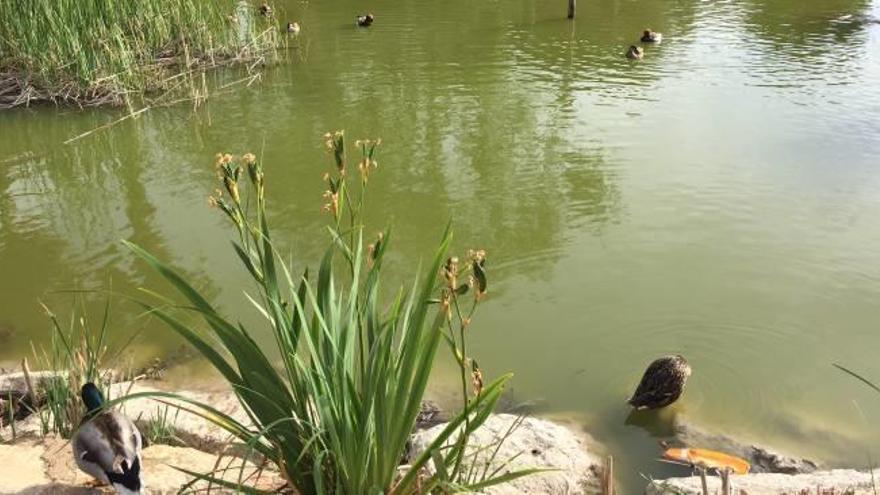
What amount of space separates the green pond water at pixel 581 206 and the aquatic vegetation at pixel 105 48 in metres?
0.30

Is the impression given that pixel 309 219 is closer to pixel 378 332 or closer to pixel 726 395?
pixel 726 395

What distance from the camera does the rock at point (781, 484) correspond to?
2.92m

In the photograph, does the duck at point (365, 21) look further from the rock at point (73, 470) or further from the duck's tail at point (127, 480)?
the duck's tail at point (127, 480)

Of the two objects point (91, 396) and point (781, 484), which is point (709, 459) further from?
point (91, 396)

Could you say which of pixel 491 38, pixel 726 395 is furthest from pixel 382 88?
pixel 726 395

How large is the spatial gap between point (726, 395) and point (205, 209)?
400cm

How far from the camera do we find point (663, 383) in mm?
3795

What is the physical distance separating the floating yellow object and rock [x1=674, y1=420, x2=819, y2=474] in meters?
0.13

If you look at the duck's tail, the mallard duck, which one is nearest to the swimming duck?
the mallard duck

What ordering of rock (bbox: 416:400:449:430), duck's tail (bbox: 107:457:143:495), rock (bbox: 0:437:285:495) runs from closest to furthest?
duck's tail (bbox: 107:457:143:495), rock (bbox: 0:437:285:495), rock (bbox: 416:400:449:430)

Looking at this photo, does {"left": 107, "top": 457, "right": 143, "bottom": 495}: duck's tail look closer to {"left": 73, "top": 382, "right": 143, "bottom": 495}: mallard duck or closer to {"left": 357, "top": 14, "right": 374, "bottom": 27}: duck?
{"left": 73, "top": 382, "right": 143, "bottom": 495}: mallard duck

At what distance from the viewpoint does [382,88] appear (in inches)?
370

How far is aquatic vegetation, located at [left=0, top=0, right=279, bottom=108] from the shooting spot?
26.4 ft

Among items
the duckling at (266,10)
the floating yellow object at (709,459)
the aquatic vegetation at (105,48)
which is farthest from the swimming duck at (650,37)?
the floating yellow object at (709,459)
